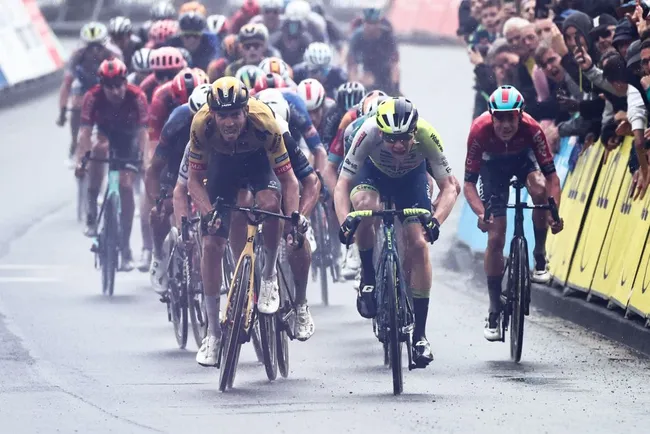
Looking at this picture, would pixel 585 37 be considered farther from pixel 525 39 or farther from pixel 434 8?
pixel 434 8

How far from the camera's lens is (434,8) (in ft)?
136

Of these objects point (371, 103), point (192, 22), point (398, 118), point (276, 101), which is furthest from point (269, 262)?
point (192, 22)

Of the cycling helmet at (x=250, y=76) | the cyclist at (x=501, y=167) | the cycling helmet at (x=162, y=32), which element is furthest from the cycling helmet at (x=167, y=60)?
the cyclist at (x=501, y=167)

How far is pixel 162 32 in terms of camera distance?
71.5 ft

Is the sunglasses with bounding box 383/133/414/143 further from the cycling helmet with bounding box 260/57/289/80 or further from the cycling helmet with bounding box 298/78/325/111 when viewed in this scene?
the cycling helmet with bounding box 260/57/289/80

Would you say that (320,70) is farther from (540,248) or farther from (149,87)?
(540,248)

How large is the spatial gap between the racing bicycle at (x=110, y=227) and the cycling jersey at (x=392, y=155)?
522cm

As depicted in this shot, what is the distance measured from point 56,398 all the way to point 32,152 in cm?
1869

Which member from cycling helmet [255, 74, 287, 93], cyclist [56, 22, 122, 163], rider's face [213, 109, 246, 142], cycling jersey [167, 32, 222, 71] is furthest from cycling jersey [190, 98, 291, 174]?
cyclist [56, 22, 122, 163]

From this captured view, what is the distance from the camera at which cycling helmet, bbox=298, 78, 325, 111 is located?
16.0 metres

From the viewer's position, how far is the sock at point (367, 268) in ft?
39.8

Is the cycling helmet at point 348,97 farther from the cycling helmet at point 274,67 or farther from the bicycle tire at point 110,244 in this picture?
the bicycle tire at point 110,244

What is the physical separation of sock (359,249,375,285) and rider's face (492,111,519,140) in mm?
1263

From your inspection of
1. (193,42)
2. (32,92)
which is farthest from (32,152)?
(193,42)
